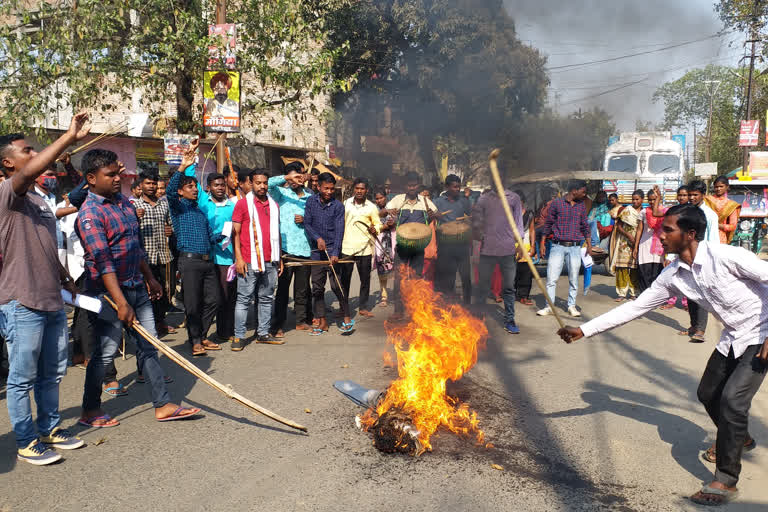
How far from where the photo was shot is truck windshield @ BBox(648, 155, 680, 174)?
2027 cm

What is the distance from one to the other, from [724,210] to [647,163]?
524 inches

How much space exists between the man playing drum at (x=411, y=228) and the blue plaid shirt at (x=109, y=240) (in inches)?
167

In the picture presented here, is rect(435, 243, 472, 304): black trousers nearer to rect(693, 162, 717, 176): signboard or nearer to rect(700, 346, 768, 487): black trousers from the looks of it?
rect(700, 346, 768, 487): black trousers

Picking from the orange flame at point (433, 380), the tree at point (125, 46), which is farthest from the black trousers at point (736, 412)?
the tree at point (125, 46)

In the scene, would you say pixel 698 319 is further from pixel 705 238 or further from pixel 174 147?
pixel 174 147

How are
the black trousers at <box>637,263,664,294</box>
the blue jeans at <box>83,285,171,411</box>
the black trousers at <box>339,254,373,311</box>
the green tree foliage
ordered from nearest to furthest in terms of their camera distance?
the blue jeans at <box>83,285,171,411</box> < the black trousers at <box>339,254,373,311</box> < the black trousers at <box>637,263,664,294</box> < the green tree foliage

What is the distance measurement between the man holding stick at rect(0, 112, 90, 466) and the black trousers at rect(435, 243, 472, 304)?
5.37 meters

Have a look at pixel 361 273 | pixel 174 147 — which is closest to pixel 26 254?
pixel 361 273

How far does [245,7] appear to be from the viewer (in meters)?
11.4

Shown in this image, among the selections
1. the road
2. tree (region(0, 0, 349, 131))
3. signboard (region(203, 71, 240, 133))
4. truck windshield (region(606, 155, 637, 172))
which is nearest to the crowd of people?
the road

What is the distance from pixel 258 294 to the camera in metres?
6.65

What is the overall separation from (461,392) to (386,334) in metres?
2.34

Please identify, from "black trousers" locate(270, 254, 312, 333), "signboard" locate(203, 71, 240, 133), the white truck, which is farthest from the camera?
the white truck

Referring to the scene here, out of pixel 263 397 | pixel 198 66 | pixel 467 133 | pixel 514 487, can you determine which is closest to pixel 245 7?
pixel 198 66
